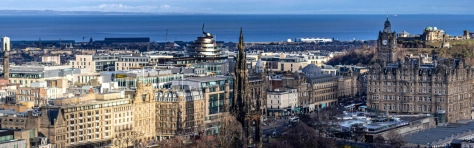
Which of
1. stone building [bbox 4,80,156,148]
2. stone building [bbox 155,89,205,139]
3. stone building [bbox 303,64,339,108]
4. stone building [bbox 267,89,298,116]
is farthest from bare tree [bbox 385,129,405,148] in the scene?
stone building [bbox 303,64,339,108]

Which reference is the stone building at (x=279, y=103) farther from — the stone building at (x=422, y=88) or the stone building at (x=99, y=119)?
the stone building at (x=99, y=119)

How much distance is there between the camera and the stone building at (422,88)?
114625 millimetres

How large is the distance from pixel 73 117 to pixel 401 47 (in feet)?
260

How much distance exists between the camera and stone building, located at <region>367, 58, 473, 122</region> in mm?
114625

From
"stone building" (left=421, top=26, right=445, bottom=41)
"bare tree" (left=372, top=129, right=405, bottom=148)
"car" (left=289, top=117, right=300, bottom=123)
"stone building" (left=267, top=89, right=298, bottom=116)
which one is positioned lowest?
"bare tree" (left=372, top=129, right=405, bottom=148)

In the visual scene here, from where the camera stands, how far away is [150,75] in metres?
107

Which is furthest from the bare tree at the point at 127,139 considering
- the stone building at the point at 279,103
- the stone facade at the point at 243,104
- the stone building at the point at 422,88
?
the stone building at the point at 422,88

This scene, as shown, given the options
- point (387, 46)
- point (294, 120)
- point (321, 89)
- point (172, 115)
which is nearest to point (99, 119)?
point (172, 115)

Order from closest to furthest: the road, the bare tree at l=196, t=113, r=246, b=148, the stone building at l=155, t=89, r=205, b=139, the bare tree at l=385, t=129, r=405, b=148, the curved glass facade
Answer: the bare tree at l=196, t=113, r=246, b=148
the bare tree at l=385, t=129, r=405, b=148
the stone building at l=155, t=89, r=205, b=139
the road
the curved glass facade

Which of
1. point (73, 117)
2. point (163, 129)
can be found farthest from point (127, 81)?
point (73, 117)

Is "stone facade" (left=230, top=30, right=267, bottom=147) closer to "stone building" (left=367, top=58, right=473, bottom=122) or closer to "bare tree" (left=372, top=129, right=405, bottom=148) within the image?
"bare tree" (left=372, top=129, right=405, bottom=148)

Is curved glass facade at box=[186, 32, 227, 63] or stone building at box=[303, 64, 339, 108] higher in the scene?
curved glass facade at box=[186, 32, 227, 63]

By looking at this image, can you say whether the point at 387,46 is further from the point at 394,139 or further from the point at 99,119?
the point at 99,119

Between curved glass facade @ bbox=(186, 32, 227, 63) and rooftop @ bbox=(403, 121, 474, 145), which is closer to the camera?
rooftop @ bbox=(403, 121, 474, 145)
